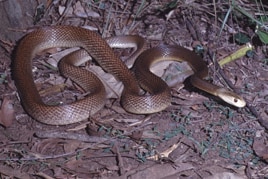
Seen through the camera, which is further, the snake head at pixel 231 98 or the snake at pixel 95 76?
the snake at pixel 95 76

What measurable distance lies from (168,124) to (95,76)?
4.73 ft

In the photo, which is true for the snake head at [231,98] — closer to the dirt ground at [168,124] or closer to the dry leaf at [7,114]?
the dirt ground at [168,124]

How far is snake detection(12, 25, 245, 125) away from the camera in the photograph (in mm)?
6469

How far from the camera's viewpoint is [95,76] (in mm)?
7250

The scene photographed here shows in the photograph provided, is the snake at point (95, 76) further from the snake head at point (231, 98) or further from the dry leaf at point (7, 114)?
the dry leaf at point (7, 114)

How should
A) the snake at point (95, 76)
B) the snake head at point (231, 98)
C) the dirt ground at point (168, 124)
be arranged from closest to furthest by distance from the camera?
1. the dirt ground at point (168, 124)
2. the snake head at point (231, 98)
3. the snake at point (95, 76)

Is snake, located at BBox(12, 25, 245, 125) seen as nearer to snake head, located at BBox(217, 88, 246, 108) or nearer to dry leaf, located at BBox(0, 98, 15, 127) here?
snake head, located at BBox(217, 88, 246, 108)

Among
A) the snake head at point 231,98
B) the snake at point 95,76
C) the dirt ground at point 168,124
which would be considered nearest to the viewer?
the dirt ground at point 168,124

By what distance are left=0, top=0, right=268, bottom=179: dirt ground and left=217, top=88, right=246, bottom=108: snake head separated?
0.22 m

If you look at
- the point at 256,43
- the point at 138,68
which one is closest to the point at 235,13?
the point at 256,43

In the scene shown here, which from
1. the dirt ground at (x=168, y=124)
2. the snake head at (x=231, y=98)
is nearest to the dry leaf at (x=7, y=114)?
the dirt ground at (x=168, y=124)

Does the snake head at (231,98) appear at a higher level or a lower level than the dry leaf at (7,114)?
higher

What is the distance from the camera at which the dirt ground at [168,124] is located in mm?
5824

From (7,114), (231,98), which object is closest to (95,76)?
(7,114)
